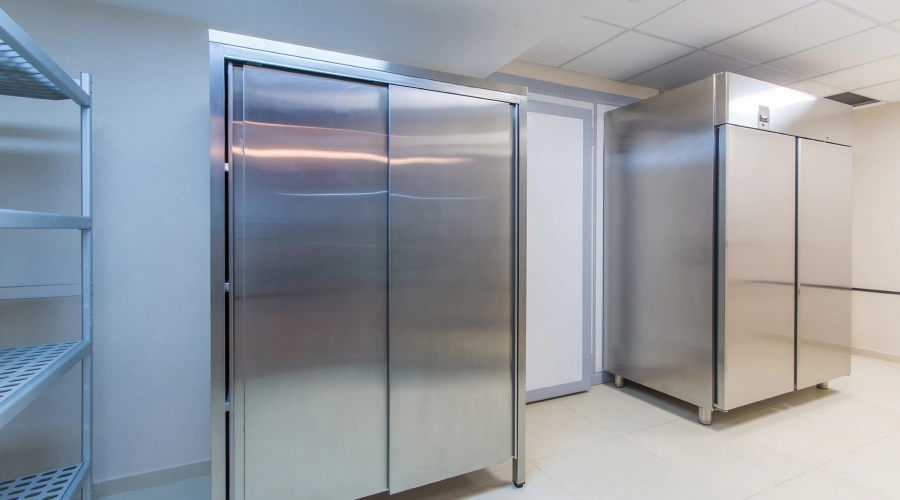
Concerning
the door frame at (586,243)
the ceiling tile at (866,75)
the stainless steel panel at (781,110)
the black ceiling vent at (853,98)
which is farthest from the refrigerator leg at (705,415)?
the black ceiling vent at (853,98)

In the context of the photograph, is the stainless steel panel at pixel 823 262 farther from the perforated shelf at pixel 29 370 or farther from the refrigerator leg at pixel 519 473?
the perforated shelf at pixel 29 370

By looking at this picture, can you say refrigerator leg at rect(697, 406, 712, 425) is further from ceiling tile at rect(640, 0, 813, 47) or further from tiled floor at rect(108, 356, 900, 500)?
ceiling tile at rect(640, 0, 813, 47)

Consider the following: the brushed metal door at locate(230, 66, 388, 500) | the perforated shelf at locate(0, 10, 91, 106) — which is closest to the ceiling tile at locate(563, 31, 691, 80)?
the brushed metal door at locate(230, 66, 388, 500)

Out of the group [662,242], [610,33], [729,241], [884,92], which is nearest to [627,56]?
[610,33]

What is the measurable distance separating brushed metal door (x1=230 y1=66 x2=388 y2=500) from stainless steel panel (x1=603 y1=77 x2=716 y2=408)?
229 centimetres

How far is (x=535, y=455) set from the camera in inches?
92.8

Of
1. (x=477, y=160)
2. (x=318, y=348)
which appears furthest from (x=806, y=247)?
(x=318, y=348)

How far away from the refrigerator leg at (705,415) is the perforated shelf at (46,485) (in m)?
3.53

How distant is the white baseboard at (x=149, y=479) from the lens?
6.24 ft

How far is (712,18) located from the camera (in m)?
2.43

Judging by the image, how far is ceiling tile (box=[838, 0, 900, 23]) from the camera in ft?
7.42

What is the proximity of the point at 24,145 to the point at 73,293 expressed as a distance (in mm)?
757

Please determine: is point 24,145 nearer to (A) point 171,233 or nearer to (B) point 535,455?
(A) point 171,233

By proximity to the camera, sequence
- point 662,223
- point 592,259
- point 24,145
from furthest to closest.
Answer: point 592,259 < point 662,223 < point 24,145
